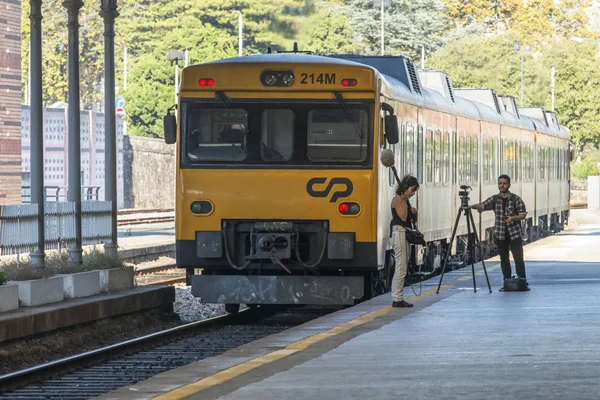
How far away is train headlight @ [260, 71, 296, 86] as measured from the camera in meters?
17.4

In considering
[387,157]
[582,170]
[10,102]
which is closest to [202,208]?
[387,157]

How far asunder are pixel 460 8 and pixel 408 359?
130 meters

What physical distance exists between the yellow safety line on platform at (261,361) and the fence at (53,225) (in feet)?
19.0

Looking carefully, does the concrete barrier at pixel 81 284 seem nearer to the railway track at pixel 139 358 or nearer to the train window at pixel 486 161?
the railway track at pixel 139 358

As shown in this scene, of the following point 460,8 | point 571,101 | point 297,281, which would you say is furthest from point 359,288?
point 460,8

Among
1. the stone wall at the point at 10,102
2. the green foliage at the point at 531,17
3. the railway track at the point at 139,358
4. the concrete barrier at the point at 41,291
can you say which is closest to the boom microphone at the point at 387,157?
the railway track at the point at 139,358

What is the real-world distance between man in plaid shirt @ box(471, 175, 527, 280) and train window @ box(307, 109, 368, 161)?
6.33 feet

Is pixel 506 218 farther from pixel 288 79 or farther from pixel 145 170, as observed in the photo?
pixel 145 170

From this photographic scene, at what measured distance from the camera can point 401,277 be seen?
16.2 metres

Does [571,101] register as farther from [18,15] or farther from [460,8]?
[18,15]

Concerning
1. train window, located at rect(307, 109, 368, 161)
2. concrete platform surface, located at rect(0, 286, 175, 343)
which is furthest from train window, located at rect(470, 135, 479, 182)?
train window, located at rect(307, 109, 368, 161)

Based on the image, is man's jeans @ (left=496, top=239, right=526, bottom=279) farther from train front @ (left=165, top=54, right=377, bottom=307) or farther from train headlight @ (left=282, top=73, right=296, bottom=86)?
train headlight @ (left=282, top=73, right=296, bottom=86)

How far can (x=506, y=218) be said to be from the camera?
18484 mm

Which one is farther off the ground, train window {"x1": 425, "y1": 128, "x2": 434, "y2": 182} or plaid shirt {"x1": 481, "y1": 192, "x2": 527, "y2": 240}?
train window {"x1": 425, "y1": 128, "x2": 434, "y2": 182}
